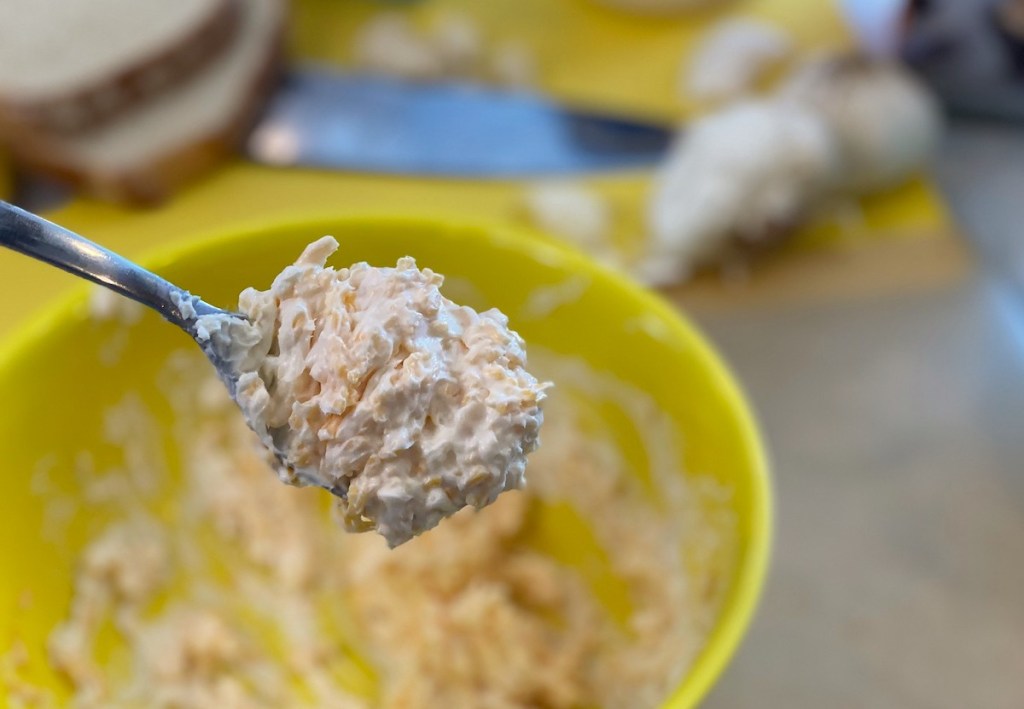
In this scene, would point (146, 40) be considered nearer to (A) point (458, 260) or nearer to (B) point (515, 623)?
(A) point (458, 260)

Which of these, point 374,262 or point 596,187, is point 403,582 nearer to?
point 374,262

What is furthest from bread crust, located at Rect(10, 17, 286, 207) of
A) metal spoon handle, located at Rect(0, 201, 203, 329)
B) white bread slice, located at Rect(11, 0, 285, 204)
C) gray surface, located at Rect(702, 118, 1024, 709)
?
gray surface, located at Rect(702, 118, 1024, 709)

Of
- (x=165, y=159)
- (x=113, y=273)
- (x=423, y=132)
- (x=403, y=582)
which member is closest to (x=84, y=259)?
(x=113, y=273)

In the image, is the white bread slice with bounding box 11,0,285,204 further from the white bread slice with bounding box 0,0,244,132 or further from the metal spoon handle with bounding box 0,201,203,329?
the metal spoon handle with bounding box 0,201,203,329

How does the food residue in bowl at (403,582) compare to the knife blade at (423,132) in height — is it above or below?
below

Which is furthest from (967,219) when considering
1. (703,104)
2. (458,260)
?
(458,260)

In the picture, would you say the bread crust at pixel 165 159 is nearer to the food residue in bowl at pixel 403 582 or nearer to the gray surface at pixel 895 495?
the food residue in bowl at pixel 403 582

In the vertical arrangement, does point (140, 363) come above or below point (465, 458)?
below

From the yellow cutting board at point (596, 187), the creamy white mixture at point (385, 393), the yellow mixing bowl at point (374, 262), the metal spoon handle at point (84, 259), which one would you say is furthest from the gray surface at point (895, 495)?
the metal spoon handle at point (84, 259)
